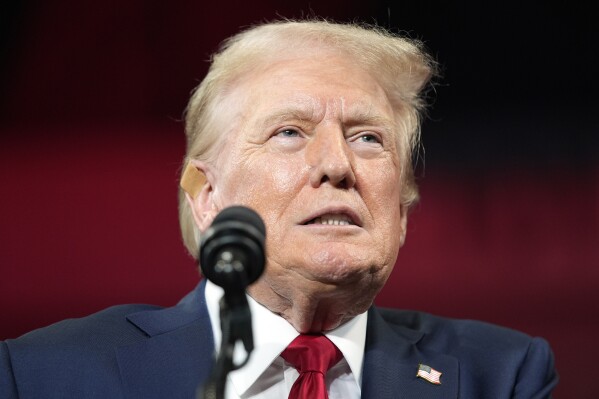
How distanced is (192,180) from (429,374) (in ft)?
2.62

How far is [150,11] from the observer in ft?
11.3

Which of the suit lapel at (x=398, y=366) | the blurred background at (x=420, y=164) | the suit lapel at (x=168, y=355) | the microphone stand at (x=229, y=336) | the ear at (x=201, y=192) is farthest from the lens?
the blurred background at (x=420, y=164)

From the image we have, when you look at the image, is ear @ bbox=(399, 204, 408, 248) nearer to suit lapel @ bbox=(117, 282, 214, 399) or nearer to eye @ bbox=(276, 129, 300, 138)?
eye @ bbox=(276, 129, 300, 138)

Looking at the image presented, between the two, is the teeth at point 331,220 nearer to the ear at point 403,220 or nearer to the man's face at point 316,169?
the man's face at point 316,169

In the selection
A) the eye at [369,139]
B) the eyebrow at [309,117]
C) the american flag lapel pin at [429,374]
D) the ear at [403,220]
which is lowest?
the american flag lapel pin at [429,374]

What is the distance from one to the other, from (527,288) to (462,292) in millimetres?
228

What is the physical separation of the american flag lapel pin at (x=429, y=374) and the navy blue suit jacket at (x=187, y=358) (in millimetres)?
12

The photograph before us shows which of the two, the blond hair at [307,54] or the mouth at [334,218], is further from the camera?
the blond hair at [307,54]

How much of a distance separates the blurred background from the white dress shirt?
1.05 metres

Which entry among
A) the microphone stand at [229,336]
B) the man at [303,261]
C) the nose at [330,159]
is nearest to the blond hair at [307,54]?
the man at [303,261]

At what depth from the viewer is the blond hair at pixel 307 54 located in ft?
8.51

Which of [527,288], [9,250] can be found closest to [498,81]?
[527,288]

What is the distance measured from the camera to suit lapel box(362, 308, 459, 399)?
2.39 meters

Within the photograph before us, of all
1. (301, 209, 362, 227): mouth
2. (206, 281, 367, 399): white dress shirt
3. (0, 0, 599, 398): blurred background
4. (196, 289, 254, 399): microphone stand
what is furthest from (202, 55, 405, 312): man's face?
(0, 0, 599, 398): blurred background
